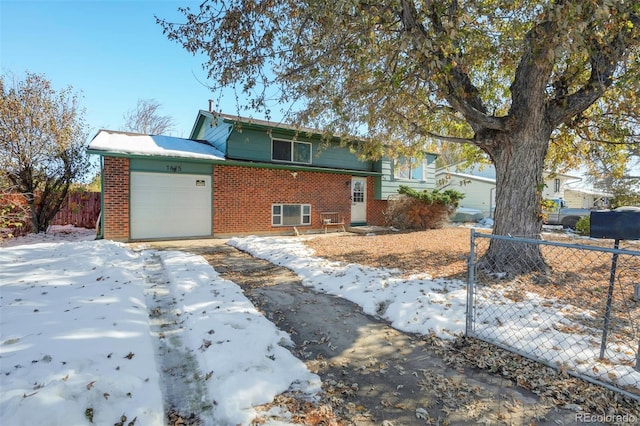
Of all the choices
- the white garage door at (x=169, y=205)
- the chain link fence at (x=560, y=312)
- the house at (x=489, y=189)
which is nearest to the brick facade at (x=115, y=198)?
the white garage door at (x=169, y=205)

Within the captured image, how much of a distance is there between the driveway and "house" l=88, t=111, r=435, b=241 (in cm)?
567

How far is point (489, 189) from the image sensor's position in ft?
74.2

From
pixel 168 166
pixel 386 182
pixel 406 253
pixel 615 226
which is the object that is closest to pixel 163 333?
pixel 615 226

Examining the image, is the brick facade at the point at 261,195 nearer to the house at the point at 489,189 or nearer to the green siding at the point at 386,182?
the green siding at the point at 386,182

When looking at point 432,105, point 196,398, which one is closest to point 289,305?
point 196,398

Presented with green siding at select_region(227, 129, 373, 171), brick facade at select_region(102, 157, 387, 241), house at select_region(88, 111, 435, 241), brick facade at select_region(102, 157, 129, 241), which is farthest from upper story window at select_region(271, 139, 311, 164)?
brick facade at select_region(102, 157, 129, 241)

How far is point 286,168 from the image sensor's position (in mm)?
12430

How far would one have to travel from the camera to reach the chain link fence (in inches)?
107

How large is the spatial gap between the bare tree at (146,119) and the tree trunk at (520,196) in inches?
951

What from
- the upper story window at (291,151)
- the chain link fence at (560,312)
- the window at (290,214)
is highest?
the upper story window at (291,151)

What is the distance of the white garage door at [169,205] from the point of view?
388 inches

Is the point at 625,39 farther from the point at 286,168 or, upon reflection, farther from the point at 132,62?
the point at 132,62

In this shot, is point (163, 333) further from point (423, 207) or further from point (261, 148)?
point (423, 207)

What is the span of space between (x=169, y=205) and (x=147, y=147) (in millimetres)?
2037
